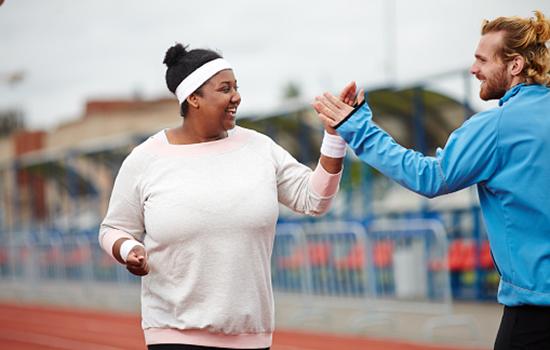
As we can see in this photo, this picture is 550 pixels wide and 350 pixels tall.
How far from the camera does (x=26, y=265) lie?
70.1 feet

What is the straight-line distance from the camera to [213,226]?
12.7 feet

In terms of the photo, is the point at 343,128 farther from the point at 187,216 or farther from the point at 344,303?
the point at 344,303

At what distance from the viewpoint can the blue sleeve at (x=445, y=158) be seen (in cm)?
337

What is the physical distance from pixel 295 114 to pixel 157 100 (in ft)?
135

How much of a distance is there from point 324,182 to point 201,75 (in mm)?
632

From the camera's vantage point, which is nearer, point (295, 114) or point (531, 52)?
point (531, 52)

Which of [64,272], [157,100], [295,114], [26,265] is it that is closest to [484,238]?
[295,114]

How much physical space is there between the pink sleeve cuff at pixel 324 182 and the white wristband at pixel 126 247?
27.0 inches

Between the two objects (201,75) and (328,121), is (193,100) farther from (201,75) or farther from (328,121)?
(328,121)

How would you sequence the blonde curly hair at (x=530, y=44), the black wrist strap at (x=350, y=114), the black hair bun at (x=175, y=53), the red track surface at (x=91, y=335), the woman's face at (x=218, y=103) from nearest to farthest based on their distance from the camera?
the blonde curly hair at (x=530, y=44)
the black wrist strap at (x=350, y=114)
the woman's face at (x=218, y=103)
the black hair bun at (x=175, y=53)
the red track surface at (x=91, y=335)

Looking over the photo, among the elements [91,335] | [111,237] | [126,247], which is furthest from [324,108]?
[91,335]

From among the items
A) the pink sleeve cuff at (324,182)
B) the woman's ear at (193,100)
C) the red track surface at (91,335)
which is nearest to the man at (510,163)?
the pink sleeve cuff at (324,182)

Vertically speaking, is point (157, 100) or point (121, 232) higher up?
point (121, 232)

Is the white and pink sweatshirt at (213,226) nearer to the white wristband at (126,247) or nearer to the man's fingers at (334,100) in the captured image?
the white wristband at (126,247)
